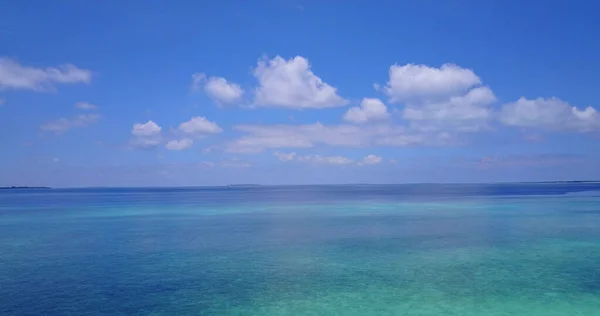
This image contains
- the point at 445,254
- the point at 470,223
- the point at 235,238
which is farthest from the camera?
the point at 470,223

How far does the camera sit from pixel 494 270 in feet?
63.7

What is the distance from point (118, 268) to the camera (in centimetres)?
2100

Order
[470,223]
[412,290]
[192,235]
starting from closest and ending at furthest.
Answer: [412,290]
[192,235]
[470,223]

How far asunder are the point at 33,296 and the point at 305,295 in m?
9.40

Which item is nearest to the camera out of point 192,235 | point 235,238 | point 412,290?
point 412,290

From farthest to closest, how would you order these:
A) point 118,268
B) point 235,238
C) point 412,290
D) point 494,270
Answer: point 235,238 → point 118,268 → point 494,270 → point 412,290

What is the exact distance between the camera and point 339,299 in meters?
15.4

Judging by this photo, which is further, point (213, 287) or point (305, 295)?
point (213, 287)

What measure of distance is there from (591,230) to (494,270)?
17954 millimetres

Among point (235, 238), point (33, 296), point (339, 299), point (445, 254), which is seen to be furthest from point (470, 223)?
point (33, 296)

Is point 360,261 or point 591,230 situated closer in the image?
point 360,261

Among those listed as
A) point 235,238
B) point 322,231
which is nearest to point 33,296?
point 235,238

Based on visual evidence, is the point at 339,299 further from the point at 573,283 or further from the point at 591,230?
the point at 591,230

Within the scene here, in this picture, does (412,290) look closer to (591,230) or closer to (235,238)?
(235,238)
